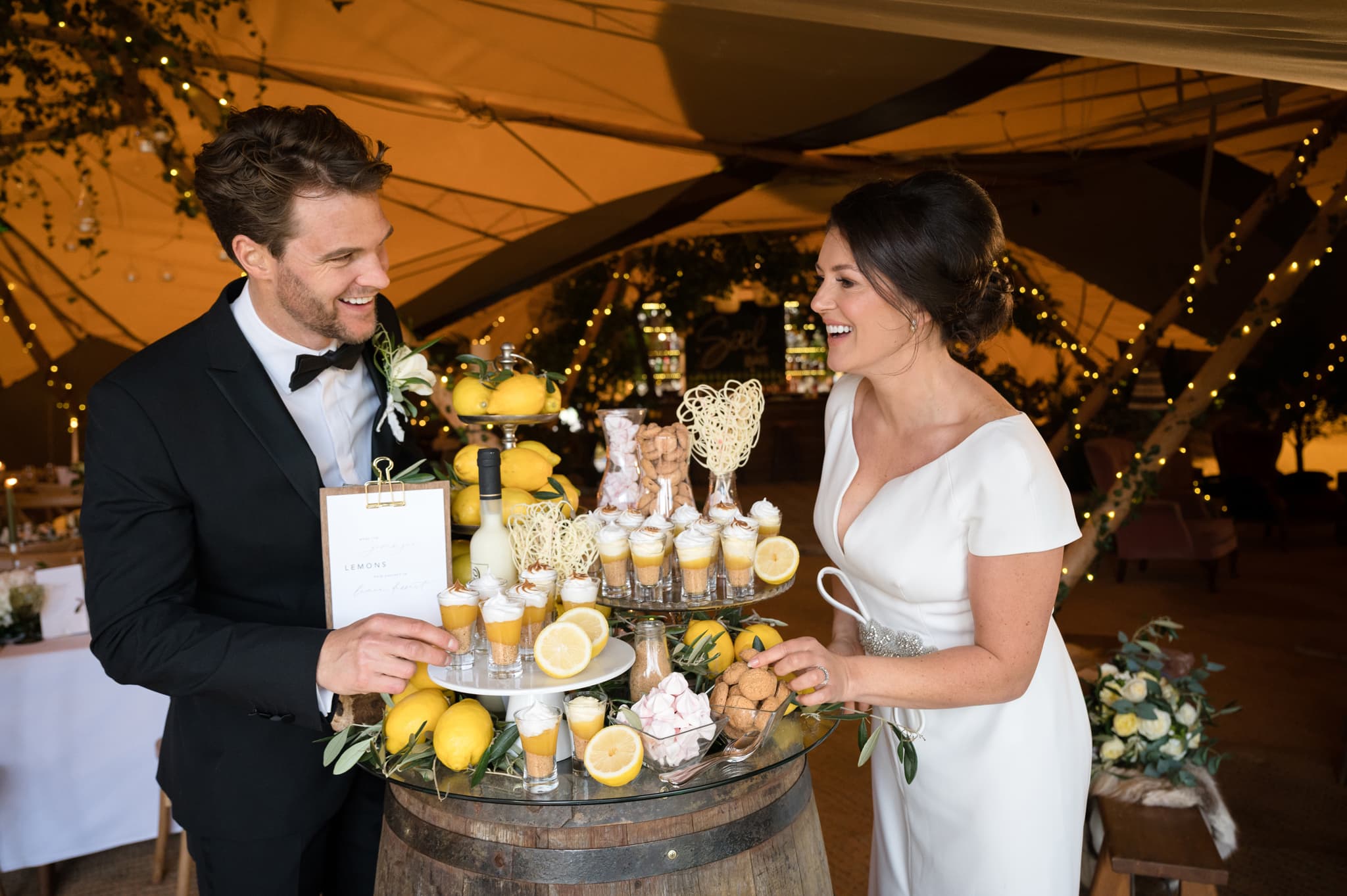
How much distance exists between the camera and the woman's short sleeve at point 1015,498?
1677mm

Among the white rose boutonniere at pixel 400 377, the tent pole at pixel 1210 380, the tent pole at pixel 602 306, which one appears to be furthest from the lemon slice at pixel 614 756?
the tent pole at pixel 602 306

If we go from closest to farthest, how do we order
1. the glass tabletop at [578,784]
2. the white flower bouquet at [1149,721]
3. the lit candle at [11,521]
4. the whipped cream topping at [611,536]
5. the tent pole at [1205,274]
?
the glass tabletop at [578,784] < the whipped cream topping at [611,536] < the white flower bouquet at [1149,721] < the lit candle at [11,521] < the tent pole at [1205,274]

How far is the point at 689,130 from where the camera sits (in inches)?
254

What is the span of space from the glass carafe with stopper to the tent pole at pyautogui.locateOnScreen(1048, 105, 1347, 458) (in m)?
4.31

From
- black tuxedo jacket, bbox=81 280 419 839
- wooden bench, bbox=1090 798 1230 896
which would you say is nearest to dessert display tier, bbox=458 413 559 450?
black tuxedo jacket, bbox=81 280 419 839

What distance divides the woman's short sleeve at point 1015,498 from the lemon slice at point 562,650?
71cm

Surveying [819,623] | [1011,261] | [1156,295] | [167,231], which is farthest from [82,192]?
[1156,295]

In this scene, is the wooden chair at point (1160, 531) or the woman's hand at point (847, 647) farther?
the wooden chair at point (1160, 531)

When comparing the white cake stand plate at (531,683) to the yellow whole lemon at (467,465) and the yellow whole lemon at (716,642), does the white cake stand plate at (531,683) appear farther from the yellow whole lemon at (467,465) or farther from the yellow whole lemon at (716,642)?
the yellow whole lemon at (467,465)

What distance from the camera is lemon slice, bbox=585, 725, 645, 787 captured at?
4.61ft

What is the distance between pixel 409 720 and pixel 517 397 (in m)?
0.67

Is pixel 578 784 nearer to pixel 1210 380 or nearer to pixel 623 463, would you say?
pixel 623 463

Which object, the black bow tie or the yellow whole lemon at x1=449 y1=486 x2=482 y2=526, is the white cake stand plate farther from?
the black bow tie

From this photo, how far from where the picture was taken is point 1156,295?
9625 millimetres
